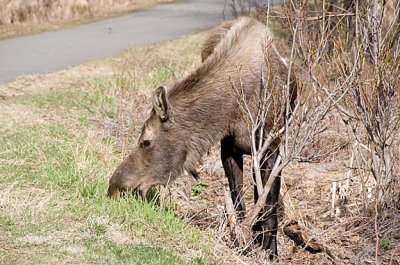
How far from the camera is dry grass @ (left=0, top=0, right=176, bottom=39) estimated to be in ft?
64.2

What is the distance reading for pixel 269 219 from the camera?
918 cm

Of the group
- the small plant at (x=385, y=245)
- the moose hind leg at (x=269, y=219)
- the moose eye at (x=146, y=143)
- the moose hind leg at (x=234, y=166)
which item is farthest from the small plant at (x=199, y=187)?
the small plant at (x=385, y=245)

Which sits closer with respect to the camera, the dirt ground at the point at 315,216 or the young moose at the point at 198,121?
the young moose at the point at 198,121

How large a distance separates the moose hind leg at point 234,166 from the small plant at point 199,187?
1.89m

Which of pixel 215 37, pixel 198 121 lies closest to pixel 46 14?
pixel 215 37

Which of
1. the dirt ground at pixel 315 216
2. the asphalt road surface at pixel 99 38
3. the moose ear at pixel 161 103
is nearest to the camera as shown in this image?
the moose ear at pixel 161 103

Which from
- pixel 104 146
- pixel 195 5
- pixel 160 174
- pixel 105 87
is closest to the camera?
pixel 160 174

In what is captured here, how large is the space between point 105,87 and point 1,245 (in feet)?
21.2

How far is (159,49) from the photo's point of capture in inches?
684

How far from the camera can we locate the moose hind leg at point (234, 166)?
360 inches

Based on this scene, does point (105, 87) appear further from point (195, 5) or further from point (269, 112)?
point (195, 5)

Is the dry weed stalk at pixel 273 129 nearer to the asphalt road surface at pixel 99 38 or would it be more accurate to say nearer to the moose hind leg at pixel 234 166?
the moose hind leg at pixel 234 166

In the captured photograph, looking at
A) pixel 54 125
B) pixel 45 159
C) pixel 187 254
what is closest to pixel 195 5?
pixel 54 125

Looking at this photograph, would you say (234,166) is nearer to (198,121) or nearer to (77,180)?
(198,121)
